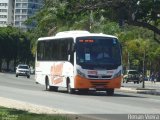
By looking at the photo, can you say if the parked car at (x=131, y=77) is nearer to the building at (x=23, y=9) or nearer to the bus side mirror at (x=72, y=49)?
the bus side mirror at (x=72, y=49)

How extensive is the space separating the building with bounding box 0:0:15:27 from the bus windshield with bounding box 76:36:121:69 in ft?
473

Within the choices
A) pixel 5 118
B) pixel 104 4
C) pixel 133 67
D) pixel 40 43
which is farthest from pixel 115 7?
pixel 133 67

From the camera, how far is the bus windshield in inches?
1236

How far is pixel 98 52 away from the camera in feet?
104

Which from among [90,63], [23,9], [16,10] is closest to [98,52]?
[90,63]

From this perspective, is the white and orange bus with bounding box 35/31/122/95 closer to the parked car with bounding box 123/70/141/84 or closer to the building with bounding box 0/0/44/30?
the parked car with bounding box 123/70/141/84

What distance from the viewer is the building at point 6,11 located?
582 ft

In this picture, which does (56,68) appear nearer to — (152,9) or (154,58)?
(152,9)

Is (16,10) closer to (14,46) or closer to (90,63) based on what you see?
(14,46)

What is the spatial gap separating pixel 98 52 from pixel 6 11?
149230 mm

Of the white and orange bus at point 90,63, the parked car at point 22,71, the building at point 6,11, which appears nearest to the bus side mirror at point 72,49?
the white and orange bus at point 90,63

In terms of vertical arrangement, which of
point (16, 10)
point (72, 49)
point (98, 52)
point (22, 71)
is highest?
point (16, 10)

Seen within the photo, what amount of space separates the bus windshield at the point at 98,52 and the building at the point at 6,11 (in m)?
144

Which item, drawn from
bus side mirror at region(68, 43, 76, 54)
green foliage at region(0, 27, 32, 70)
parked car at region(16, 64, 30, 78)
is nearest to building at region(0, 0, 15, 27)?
green foliage at region(0, 27, 32, 70)
